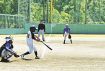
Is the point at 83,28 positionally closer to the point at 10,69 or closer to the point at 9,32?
the point at 9,32

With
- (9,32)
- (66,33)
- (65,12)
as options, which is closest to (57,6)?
(65,12)

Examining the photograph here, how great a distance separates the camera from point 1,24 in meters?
58.9

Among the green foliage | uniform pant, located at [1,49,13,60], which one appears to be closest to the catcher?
uniform pant, located at [1,49,13,60]

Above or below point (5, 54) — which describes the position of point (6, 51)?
above

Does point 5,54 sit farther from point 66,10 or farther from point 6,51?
point 66,10

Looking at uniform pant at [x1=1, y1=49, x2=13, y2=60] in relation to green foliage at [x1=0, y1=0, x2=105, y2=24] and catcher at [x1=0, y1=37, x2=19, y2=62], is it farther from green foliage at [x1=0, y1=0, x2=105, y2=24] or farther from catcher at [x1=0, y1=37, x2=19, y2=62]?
green foliage at [x1=0, y1=0, x2=105, y2=24]

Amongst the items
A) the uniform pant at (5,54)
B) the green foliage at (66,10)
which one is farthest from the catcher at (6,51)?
the green foliage at (66,10)

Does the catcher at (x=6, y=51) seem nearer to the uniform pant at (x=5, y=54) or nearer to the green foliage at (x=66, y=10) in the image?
the uniform pant at (x=5, y=54)

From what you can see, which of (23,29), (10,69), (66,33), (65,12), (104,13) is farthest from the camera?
(65,12)

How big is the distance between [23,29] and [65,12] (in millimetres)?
30576

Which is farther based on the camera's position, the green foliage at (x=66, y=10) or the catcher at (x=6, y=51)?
the green foliage at (x=66, y=10)

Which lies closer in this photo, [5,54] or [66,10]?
[5,54]

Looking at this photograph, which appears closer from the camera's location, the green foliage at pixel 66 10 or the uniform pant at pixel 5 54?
the uniform pant at pixel 5 54

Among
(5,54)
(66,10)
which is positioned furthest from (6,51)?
(66,10)
